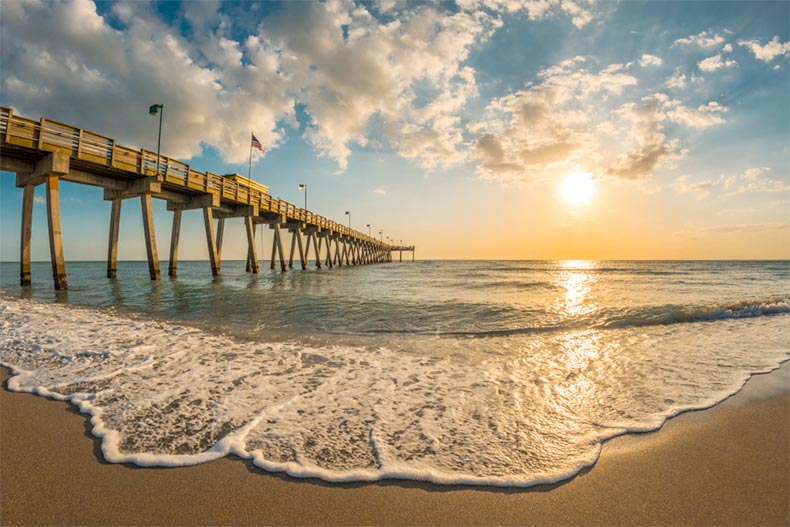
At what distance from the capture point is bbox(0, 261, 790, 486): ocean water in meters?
2.38

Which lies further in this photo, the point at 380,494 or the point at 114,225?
the point at 114,225

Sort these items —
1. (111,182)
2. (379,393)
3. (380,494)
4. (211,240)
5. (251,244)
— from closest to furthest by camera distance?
(380,494)
(379,393)
(111,182)
(211,240)
(251,244)

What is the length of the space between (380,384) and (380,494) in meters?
1.92

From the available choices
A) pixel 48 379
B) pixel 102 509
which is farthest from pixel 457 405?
pixel 48 379

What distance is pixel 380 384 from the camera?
12.6 ft

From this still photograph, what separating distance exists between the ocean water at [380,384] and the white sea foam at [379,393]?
0.02 meters

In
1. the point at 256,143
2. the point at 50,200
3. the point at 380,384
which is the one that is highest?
the point at 256,143

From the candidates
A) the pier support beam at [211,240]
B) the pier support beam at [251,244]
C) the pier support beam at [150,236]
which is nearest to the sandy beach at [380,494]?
the pier support beam at [150,236]

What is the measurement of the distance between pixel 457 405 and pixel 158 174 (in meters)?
21.5

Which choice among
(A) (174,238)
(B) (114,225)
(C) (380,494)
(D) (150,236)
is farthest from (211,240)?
(C) (380,494)

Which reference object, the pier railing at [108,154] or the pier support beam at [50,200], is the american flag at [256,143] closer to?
the pier railing at [108,154]

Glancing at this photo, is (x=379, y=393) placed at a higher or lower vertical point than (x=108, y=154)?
lower

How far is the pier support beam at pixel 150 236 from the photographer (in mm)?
19125

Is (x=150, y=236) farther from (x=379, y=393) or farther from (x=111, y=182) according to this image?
(x=379, y=393)
